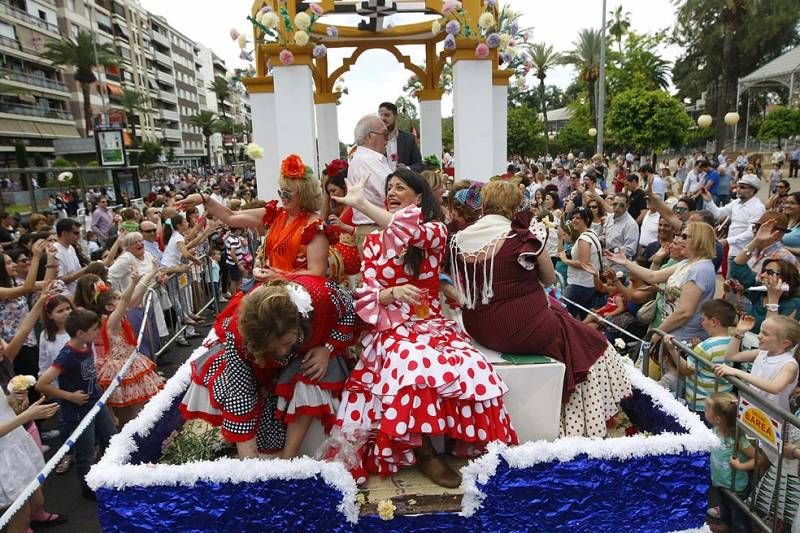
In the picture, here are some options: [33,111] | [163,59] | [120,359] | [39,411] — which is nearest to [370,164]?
[39,411]

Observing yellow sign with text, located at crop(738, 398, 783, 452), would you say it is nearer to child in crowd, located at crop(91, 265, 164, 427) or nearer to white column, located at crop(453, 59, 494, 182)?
child in crowd, located at crop(91, 265, 164, 427)

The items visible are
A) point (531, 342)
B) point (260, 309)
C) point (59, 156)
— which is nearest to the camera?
point (260, 309)

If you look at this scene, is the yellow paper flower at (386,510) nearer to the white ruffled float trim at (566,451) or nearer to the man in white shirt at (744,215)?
the white ruffled float trim at (566,451)

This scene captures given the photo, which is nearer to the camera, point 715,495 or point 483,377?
point 483,377

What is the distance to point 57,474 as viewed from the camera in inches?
188

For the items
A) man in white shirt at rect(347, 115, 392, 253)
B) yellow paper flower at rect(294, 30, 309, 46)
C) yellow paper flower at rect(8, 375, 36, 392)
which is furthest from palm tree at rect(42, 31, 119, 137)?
yellow paper flower at rect(8, 375, 36, 392)

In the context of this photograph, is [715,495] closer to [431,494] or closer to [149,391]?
[431,494]

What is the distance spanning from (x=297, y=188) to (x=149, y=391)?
3.03m

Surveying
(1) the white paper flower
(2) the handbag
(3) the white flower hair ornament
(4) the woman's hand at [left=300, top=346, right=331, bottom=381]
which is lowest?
(2) the handbag

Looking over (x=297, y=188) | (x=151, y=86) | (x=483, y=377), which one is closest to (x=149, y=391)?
(x=297, y=188)

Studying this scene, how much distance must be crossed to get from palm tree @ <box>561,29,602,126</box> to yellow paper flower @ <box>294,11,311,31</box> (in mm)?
40971

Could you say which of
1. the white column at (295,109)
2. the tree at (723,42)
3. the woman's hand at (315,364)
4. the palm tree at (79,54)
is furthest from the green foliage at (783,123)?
the palm tree at (79,54)

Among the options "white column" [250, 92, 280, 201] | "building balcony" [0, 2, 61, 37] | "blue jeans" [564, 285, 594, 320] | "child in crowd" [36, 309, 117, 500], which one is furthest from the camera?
"building balcony" [0, 2, 61, 37]

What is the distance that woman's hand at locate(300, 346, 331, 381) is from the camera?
8.67ft
